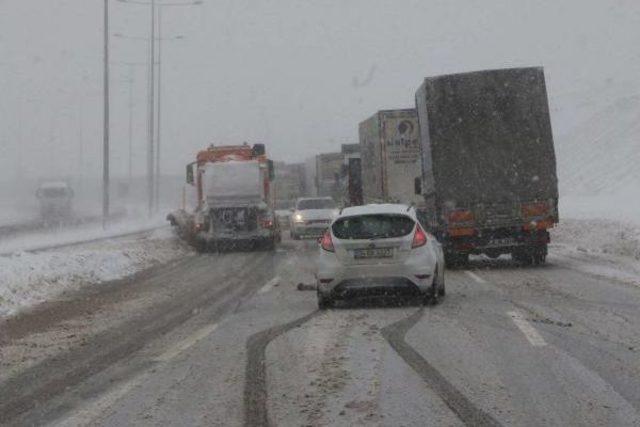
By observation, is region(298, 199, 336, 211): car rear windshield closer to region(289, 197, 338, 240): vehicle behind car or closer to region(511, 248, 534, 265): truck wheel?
region(289, 197, 338, 240): vehicle behind car

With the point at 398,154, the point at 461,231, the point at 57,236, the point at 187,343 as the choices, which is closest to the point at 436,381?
the point at 187,343

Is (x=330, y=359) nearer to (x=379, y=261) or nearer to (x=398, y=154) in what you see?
(x=379, y=261)

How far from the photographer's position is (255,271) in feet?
68.7

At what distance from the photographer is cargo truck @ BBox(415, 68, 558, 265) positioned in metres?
18.3

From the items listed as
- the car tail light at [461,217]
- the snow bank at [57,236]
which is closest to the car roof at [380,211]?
the car tail light at [461,217]

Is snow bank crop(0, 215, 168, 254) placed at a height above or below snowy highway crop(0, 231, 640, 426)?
above

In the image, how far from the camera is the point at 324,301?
12852 mm

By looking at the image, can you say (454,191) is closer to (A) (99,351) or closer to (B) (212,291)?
(B) (212,291)

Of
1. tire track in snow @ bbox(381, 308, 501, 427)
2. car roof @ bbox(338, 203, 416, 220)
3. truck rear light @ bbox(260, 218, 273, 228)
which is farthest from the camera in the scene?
truck rear light @ bbox(260, 218, 273, 228)

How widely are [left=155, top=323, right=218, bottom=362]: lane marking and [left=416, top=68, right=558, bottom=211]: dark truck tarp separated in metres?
8.22

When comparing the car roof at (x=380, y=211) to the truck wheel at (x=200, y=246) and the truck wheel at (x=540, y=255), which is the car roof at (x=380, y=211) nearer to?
the truck wheel at (x=540, y=255)

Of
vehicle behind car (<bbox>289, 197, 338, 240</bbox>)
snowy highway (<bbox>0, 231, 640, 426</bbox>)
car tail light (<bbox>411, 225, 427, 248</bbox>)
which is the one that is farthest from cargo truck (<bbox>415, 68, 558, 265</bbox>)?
vehicle behind car (<bbox>289, 197, 338, 240</bbox>)

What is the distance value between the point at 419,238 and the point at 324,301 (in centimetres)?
156

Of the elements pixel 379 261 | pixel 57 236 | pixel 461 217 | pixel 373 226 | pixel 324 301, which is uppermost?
pixel 57 236
